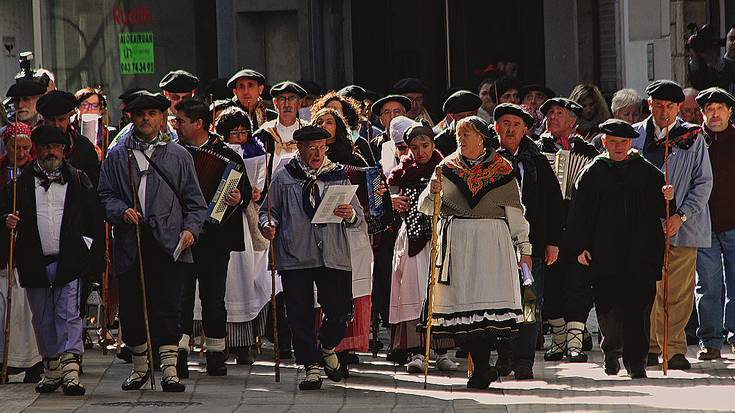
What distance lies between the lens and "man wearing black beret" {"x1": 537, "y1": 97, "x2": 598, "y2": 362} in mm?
14344

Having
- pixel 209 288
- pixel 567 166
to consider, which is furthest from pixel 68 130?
pixel 567 166

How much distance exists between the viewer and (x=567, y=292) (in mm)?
14414

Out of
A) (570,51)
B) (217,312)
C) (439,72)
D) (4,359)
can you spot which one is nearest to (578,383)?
(217,312)

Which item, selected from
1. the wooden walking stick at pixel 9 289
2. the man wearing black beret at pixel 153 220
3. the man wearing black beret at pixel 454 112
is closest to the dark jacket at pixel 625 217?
the man wearing black beret at pixel 454 112

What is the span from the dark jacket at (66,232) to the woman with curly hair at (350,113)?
85.3 inches

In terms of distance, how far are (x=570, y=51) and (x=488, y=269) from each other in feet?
32.1

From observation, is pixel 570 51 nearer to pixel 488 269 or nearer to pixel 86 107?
pixel 86 107

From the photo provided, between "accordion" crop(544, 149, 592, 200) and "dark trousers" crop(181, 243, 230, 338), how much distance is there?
8.63 ft

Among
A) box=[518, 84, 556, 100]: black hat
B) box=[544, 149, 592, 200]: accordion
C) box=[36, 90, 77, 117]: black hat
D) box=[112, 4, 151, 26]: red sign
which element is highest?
box=[112, 4, 151, 26]: red sign

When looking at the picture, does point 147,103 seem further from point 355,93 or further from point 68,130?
point 355,93

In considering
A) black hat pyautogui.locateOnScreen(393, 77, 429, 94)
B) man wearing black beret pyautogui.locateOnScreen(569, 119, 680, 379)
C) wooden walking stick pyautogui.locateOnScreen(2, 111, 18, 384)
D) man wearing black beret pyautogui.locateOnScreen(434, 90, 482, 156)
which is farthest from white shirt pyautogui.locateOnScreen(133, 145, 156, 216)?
black hat pyautogui.locateOnScreen(393, 77, 429, 94)

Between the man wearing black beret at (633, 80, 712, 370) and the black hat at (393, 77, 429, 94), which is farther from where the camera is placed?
the black hat at (393, 77, 429, 94)

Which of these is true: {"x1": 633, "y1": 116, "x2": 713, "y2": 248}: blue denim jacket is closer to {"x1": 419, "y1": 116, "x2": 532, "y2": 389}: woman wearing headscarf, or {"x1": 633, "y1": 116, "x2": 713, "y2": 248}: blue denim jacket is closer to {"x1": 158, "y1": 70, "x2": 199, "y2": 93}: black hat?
{"x1": 419, "y1": 116, "x2": 532, "y2": 389}: woman wearing headscarf

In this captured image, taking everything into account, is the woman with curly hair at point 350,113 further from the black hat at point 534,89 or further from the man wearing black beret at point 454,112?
the black hat at point 534,89
